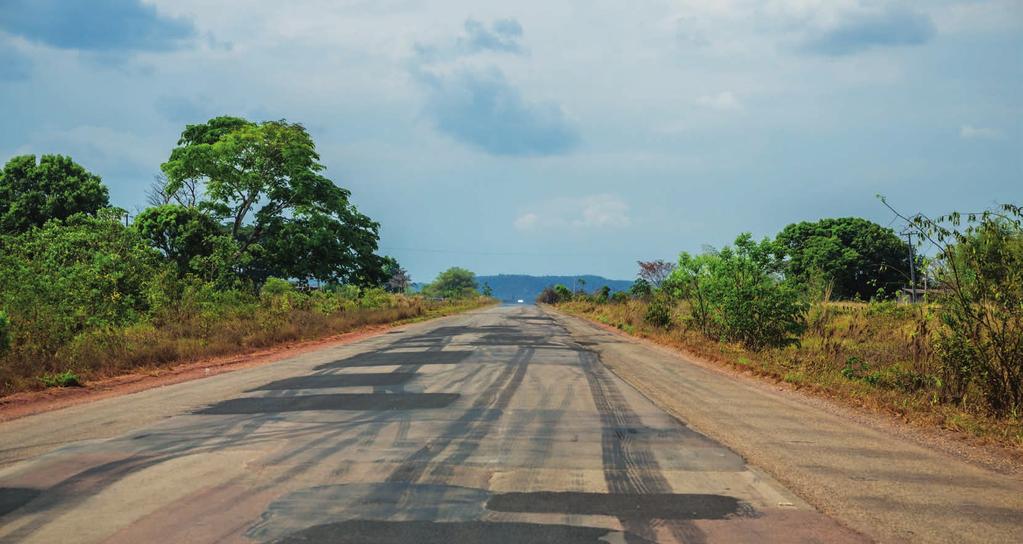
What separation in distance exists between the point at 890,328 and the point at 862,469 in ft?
55.3

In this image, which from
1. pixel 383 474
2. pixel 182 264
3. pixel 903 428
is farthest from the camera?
pixel 182 264

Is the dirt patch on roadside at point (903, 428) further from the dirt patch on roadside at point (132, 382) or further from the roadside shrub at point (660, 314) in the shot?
the roadside shrub at point (660, 314)

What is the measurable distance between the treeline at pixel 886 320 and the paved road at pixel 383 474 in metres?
4.81

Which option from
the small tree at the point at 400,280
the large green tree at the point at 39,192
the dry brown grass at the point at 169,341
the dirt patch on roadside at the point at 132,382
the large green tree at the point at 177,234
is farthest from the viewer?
the small tree at the point at 400,280

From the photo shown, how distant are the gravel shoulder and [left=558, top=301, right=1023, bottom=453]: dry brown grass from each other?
0.90 meters

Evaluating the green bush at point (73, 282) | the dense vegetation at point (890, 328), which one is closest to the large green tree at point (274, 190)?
the green bush at point (73, 282)

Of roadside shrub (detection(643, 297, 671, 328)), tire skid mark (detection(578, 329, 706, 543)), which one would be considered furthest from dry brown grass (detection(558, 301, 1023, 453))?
roadside shrub (detection(643, 297, 671, 328))

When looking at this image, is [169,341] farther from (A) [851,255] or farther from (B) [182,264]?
(A) [851,255]

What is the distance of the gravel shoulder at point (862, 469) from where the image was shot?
4.96 m

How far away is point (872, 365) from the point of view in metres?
13.9

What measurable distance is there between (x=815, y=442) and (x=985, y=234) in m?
4.60

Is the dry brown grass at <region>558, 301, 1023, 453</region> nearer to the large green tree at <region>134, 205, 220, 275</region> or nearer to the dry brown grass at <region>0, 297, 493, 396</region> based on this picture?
the dry brown grass at <region>0, 297, 493, 396</region>

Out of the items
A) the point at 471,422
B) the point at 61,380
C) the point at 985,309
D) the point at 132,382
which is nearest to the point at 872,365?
the point at 985,309

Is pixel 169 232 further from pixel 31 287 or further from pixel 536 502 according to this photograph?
pixel 536 502
